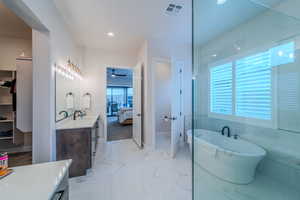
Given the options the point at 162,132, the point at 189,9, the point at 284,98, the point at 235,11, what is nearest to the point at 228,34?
the point at 235,11

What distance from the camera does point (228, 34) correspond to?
8.03 ft

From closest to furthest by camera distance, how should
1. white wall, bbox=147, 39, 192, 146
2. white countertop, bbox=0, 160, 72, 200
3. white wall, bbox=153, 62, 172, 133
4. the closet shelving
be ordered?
1. white countertop, bbox=0, 160, 72, 200
2. the closet shelving
3. white wall, bbox=147, 39, 192, 146
4. white wall, bbox=153, 62, 172, 133

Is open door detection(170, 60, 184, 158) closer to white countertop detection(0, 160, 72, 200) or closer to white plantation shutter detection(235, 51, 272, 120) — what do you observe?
white plantation shutter detection(235, 51, 272, 120)

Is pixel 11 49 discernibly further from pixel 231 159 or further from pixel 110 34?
pixel 231 159

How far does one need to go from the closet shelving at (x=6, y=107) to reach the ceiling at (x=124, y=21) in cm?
175

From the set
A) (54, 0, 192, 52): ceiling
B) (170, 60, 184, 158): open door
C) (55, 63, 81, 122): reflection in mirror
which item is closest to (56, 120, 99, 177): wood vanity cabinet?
(55, 63, 81, 122): reflection in mirror

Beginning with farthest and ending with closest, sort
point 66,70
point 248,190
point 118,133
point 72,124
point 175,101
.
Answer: point 118,133 → point 175,101 → point 66,70 → point 72,124 → point 248,190

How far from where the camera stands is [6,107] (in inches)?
112

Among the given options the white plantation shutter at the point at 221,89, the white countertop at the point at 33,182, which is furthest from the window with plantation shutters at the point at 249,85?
the white countertop at the point at 33,182

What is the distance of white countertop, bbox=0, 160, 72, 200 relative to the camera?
2.85 feet

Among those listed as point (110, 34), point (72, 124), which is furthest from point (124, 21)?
point (72, 124)

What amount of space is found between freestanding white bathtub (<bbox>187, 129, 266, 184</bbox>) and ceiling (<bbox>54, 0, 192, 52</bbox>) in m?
2.32

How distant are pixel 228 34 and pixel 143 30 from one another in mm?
1725

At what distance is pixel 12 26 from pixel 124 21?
220cm
